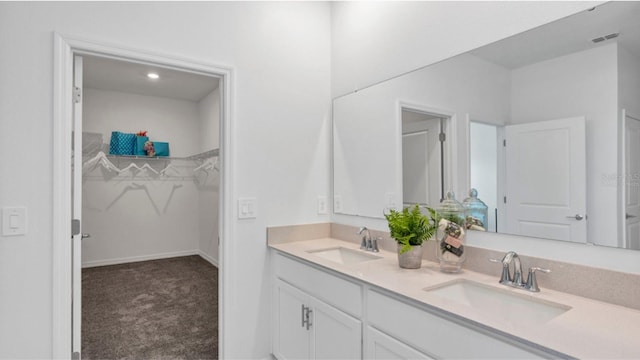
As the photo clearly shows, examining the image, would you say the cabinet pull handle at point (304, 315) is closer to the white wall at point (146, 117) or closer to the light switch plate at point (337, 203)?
the light switch plate at point (337, 203)

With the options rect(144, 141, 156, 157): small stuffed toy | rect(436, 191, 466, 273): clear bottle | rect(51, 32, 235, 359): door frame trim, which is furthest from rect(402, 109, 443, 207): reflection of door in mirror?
rect(144, 141, 156, 157): small stuffed toy

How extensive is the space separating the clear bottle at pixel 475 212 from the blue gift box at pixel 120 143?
15.2 feet

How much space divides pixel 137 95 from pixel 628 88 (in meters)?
5.45

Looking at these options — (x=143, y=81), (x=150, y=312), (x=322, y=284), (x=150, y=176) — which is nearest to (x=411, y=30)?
(x=322, y=284)

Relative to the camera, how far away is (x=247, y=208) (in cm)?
222

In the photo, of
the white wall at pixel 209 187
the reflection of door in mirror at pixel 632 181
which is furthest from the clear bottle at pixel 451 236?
the white wall at pixel 209 187

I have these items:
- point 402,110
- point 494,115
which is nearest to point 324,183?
point 402,110

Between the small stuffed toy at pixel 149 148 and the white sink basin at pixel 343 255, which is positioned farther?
the small stuffed toy at pixel 149 148

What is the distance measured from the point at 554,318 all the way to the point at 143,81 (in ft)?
15.8

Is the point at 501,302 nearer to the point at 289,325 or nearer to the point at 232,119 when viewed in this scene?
the point at 289,325

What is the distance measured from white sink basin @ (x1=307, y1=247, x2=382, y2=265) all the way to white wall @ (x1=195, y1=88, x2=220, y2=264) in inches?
116

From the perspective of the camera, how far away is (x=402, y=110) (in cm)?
207

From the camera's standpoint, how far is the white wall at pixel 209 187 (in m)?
4.84

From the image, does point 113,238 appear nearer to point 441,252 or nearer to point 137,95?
point 137,95
